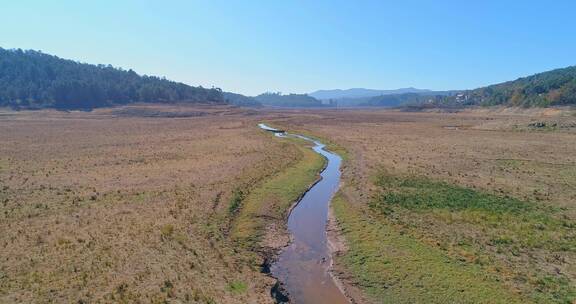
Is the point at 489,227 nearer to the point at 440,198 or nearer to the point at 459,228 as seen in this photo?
the point at 459,228

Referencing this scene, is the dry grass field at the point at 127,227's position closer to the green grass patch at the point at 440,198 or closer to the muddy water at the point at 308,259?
the muddy water at the point at 308,259

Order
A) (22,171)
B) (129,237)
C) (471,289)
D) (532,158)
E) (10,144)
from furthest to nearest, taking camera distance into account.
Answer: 1. (10,144)
2. (532,158)
3. (22,171)
4. (129,237)
5. (471,289)

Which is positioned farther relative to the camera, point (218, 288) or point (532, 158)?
point (532, 158)

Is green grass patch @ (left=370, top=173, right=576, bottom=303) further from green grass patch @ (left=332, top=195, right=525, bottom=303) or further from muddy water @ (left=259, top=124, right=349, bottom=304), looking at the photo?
muddy water @ (left=259, top=124, right=349, bottom=304)

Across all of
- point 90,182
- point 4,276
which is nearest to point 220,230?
point 4,276

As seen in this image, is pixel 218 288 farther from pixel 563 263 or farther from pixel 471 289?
pixel 563 263

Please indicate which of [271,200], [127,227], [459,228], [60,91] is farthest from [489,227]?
[60,91]

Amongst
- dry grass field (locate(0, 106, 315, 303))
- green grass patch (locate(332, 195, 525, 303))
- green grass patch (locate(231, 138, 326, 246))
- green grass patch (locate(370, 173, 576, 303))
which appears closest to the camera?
green grass patch (locate(332, 195, 525, 303))

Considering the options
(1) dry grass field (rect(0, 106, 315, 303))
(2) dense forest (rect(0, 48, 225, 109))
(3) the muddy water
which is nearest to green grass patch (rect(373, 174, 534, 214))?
(3) the muddy water
